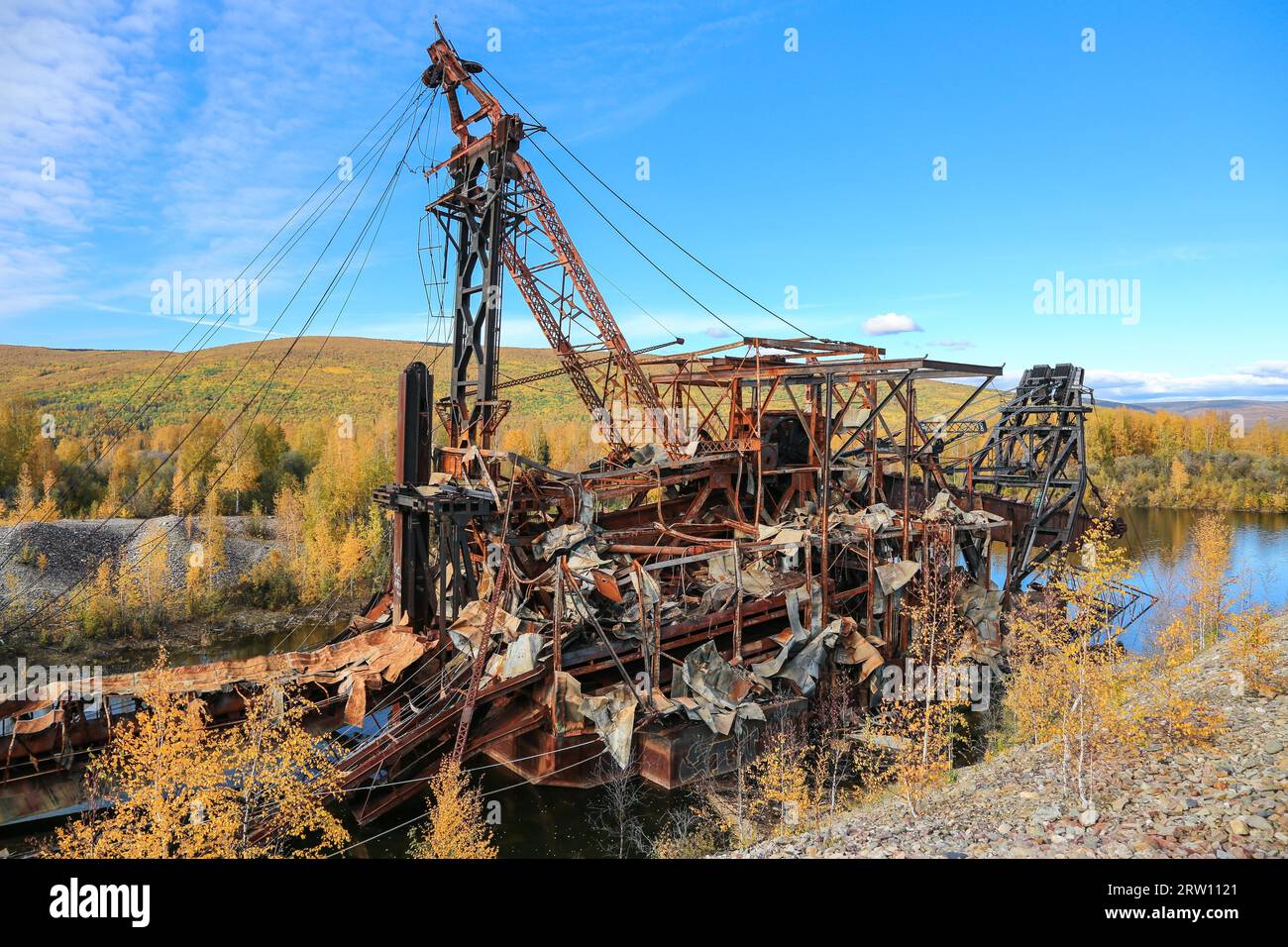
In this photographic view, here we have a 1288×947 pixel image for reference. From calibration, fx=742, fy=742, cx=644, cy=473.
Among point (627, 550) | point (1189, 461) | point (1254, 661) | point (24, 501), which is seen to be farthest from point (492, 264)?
point (1189, 461)

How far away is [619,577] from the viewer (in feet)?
43.4

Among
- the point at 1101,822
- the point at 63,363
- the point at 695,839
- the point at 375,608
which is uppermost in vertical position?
the point at 63,363

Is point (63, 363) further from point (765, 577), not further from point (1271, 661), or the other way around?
point (1271, 661)

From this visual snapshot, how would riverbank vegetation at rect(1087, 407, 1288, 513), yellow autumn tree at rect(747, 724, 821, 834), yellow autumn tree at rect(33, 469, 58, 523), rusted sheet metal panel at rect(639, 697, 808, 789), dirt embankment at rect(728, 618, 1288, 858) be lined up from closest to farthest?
dirt embankment at rect(728, 618, 1288, 858) → yellow autumn tree at rect(747, 724, 821, 834) → rusted sheet metal panel at rect(639, 697, 808, 789) → yellow autumn tree at rect(33, 469, 58, 523) → riverbank vegetation at rect(1087, 407, 1288, 513)

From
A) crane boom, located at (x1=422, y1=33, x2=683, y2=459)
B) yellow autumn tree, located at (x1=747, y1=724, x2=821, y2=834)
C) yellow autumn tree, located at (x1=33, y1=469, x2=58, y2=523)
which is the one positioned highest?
crane boom, located at (x1=422, y1=33, x2=683, y2=459)

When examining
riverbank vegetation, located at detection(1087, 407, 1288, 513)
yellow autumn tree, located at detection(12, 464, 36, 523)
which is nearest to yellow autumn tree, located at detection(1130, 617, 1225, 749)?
yellow autumn tree, located at detection(12, 464, 36, 523)

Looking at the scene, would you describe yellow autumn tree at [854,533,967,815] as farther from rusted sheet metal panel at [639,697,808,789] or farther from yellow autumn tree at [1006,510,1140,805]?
rusted sheet metal panel at [639,697,808,789]

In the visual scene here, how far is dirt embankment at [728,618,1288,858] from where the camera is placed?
7.66 metres

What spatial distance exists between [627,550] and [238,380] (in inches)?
2377

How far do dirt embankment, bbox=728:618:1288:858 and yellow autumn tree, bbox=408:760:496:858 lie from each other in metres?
3.76

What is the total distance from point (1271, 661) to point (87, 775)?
1917cm

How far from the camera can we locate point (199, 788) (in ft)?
31.5

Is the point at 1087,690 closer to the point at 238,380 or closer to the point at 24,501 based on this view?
the point at 24,501
